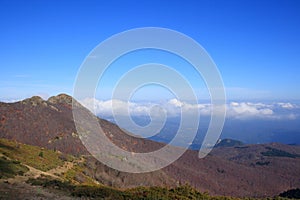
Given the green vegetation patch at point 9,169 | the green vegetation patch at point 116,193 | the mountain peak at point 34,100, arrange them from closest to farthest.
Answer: the green vegetation patch at point 116,193 → the green vegetation patch at point 9,169 → the mountain peak at point 34,100

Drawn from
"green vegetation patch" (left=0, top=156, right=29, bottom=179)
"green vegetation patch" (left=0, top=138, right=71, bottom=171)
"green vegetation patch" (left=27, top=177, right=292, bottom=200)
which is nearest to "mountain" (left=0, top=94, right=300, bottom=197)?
"green vegetation patch" (left=0, top=138, right=71, bottom=171)

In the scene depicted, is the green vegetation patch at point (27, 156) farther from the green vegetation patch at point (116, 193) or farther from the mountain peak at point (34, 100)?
the mountain peak at point (34, 100)

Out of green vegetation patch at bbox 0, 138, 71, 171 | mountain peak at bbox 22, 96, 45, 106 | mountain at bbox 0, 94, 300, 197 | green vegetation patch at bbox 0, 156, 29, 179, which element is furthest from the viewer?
mountain peak at bbox 22, 96, 45, 106

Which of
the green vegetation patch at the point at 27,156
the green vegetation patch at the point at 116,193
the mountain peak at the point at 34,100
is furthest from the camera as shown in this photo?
the mountain peak at the point at 34,100

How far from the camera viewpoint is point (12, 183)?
3272cm

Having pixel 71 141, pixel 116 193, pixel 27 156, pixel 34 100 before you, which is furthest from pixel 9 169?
pixel 34 100

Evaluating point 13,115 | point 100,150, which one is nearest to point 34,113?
point 13,115

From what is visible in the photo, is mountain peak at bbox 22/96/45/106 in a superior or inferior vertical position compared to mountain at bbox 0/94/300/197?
superior

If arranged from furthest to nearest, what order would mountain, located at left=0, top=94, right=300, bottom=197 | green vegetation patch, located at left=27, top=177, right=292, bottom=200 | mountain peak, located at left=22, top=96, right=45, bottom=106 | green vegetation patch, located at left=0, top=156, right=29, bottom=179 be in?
mountain peak, located at left=22, top=96, right=45, bottom=106
mountain, located at left=0, top=94, right=300, bottom=197
green vegetation patch, located at left=0, top=156, right=29, bottom=179
green vegetation patch, located at left=27, top=177, right=292, bottom=200

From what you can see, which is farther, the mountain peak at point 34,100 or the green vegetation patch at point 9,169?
the mountain peak at point 34,100

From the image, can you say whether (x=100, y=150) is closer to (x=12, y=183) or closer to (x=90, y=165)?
(x=90, y=165)

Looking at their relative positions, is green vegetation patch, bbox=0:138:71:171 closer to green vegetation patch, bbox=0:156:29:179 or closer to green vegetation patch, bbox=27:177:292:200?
green vegetation patch, bbox=0:156:29:179

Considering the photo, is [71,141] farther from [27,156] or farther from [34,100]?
[27,156]

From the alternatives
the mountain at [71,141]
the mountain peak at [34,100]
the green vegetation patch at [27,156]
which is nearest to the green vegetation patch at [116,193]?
the green vegetation patch at [27,156]
